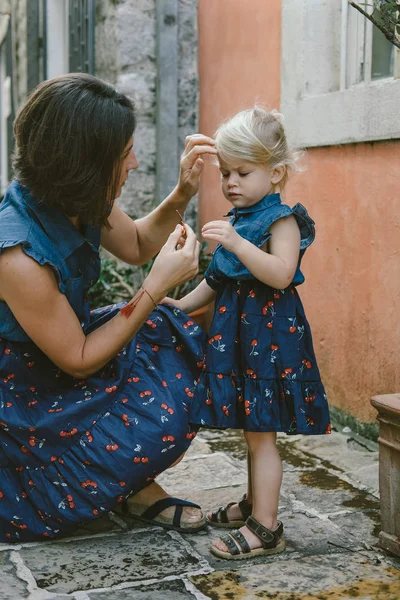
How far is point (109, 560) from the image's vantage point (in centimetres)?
264

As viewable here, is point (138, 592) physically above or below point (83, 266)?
below

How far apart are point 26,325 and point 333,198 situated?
2008mm

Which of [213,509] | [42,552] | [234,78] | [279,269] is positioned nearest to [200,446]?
[213,509]

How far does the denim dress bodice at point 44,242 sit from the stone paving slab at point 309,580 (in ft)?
3.21

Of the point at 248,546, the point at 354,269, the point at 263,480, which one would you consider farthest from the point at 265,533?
the point at 354,269

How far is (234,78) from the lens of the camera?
17.2ft

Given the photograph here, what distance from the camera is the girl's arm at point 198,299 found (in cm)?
292

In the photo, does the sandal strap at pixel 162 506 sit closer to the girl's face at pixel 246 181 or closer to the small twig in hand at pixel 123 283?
the girl's face at pixel 246 181

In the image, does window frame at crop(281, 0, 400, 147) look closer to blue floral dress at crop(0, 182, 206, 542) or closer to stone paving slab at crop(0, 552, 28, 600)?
blue floral dress at crop(0, 182, 206, 542)

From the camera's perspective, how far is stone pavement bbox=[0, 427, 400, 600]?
95.3 inches

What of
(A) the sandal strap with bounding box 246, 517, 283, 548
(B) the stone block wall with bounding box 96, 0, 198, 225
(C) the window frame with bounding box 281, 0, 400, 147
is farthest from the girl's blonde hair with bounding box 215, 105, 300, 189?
(B) the stone block wall with bounding box 96, 0, 198, 225

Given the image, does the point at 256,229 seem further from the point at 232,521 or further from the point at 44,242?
the point at 232,521

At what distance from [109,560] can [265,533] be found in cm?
49

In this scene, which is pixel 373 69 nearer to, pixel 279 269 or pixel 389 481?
pixel 279 269
